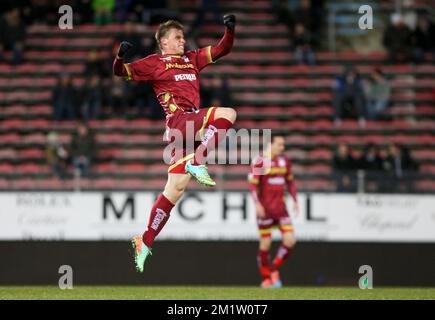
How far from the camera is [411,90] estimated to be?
73.6ft

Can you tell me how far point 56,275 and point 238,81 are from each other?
6488 mm

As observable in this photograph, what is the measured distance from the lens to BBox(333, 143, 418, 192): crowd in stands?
17281mm

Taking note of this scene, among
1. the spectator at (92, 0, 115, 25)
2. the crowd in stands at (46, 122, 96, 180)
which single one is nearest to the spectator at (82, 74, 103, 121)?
the crowd in stands at (46, 122, 96, 180)

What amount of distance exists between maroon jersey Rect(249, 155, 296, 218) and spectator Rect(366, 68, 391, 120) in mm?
5493

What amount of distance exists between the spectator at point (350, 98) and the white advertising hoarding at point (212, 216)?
3616 millimetres

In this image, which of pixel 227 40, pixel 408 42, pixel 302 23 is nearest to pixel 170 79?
pixel 227 40

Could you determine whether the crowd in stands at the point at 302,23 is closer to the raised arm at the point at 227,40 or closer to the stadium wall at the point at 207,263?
the stadium wall at the point at 207,263

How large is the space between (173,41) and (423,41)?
12.9 m

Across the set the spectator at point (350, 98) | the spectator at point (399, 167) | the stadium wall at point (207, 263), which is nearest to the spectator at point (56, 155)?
the stadium wall at point (207, 263)

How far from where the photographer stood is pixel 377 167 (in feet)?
60.0

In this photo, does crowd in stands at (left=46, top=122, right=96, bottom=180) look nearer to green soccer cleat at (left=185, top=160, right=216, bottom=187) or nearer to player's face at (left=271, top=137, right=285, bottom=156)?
player's face at (left=271, top=137, right=285, bottom=156)

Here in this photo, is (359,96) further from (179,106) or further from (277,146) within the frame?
(179,106)
